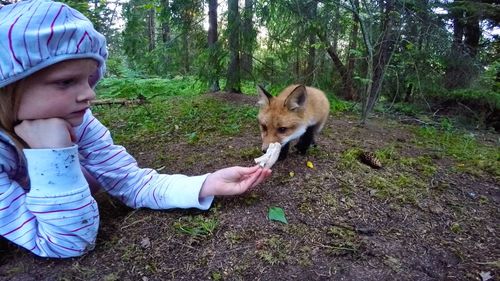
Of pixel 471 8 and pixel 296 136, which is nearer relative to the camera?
pixel 296 136

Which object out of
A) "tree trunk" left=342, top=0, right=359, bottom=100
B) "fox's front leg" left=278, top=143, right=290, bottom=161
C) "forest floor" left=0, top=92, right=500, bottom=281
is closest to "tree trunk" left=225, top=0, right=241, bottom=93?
"tree trunk" left=342, top=0, right=359, bottom=100

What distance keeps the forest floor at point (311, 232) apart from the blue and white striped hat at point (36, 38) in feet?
3.39

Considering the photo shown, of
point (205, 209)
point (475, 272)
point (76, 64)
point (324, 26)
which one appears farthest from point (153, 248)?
point (324, 26)

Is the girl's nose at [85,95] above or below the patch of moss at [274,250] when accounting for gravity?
above

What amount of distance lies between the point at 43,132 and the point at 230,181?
107 centimetres

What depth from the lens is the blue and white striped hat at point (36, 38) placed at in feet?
4.46

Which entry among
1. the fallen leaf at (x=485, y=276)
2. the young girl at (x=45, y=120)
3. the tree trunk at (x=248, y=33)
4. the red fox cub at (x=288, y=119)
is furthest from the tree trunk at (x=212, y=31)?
the fallen leaf at (x=485, y=276)

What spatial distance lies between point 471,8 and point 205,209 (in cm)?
855

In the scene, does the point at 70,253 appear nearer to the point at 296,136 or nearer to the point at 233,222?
the point at 233,222

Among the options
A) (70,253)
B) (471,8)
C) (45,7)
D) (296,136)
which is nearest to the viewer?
(45,7)

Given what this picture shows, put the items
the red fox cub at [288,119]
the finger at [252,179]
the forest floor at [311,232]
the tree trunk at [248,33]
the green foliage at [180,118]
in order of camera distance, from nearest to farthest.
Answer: the forest floor at [311,232]
the finger at [252,179]
the red fox cub at [288,119]
the green foliage at [180,118]
the tree trunk at [248,33]

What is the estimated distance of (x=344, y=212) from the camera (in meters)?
2.37

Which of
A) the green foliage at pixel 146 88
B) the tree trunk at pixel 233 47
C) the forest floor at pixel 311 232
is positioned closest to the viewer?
the forest floor at pixel 311 232

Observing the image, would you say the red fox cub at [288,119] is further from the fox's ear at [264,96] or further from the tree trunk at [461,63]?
the tree trunk at [461,63]
